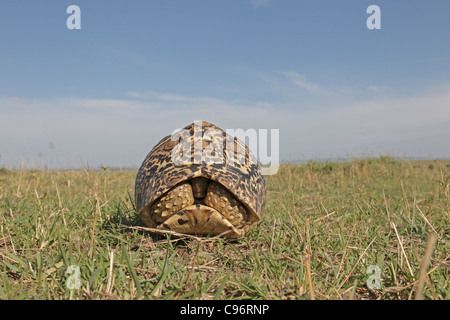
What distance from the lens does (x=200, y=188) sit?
2.83 meters

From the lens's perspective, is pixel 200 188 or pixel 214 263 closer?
pixel 214 263

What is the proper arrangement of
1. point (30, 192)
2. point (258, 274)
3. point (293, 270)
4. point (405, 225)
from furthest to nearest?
1. point (30, 192)
2. point (405, 225)
3. point (293, 270)
4. point (258, 274)

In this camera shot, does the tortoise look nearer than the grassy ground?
No

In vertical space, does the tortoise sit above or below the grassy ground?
above

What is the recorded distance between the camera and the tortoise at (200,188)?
9.00 feet

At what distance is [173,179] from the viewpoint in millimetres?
2727

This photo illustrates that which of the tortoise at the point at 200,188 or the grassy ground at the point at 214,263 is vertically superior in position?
the tortoise at the point at 200,188

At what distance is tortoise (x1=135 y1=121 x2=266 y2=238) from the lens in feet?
9.00

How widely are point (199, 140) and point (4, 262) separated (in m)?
1.74

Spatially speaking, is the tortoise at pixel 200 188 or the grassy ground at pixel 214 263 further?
the tortoise at pixel 200 188

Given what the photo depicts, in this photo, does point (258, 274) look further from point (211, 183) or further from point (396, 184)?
point (396, 184)

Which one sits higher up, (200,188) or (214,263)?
(200,188)
